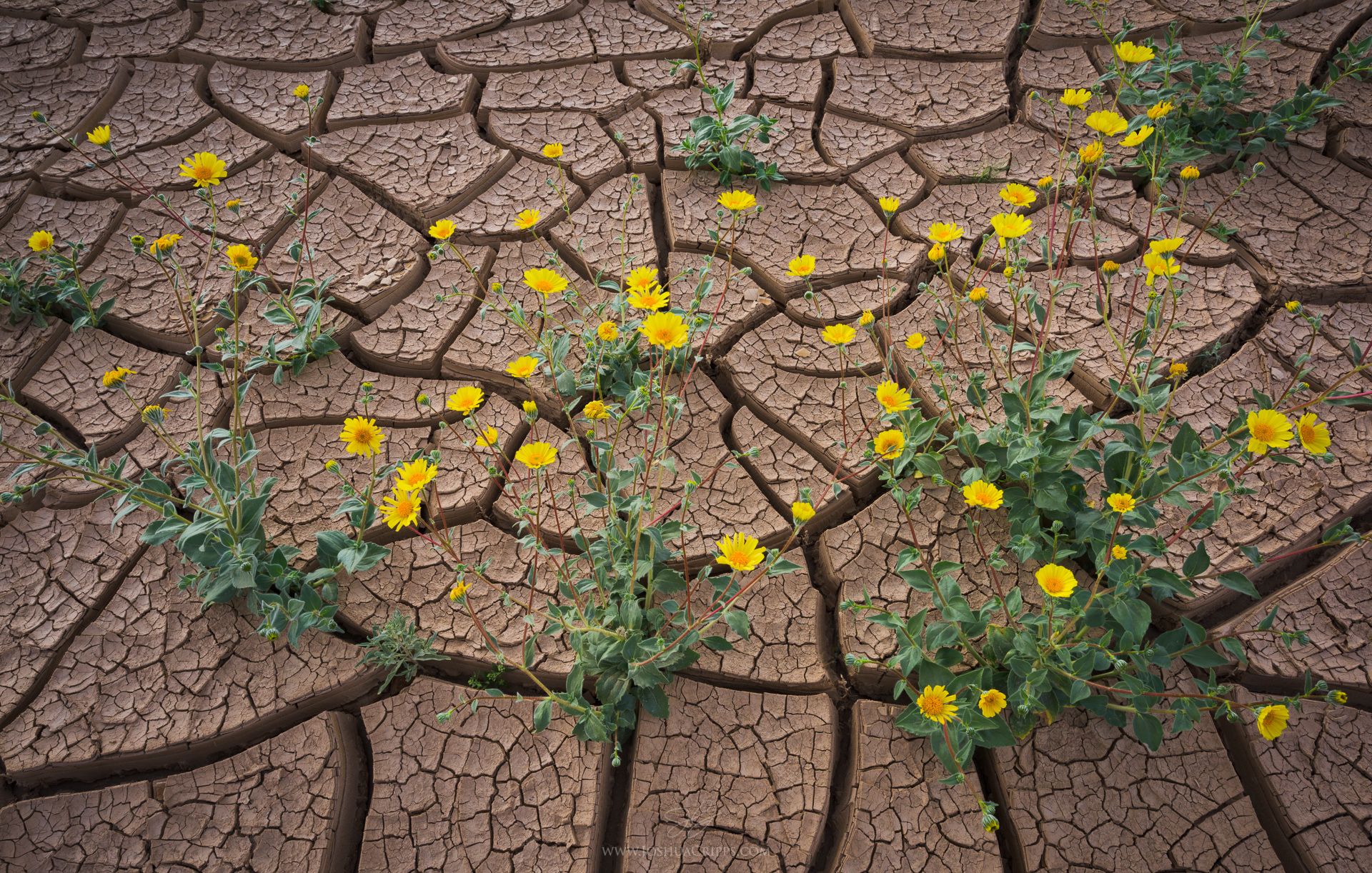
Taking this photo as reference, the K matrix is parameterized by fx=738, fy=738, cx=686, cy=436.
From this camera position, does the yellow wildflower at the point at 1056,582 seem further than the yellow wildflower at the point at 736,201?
No

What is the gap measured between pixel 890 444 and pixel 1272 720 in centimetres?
83

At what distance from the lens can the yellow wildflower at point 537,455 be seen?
4.68 feet

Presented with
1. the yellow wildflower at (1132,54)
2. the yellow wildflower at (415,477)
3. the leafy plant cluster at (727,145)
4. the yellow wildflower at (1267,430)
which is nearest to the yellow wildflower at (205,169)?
the yellow wildflower at (415,477)

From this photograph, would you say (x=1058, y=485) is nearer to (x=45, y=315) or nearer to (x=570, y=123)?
(x=570, y=123)

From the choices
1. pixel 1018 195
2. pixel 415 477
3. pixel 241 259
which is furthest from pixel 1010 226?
pixel 241 259

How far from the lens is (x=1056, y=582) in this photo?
131cm

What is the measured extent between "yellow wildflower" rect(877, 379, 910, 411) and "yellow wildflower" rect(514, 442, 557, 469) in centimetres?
70

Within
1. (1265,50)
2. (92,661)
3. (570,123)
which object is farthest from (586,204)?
(1265,50)

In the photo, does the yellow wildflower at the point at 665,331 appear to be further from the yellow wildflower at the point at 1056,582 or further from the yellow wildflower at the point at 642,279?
the yellow wildflower at the point at 1056,582

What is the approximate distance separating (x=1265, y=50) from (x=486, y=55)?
302 centimetres

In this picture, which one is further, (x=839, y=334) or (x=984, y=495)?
(x=839, y=334)

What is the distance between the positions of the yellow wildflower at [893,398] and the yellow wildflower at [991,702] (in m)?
0.58

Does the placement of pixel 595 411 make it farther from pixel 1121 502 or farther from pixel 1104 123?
pixel 1104 123

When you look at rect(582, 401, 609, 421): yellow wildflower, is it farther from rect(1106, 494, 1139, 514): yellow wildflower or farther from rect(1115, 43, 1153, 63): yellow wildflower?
rect(1115, 43, 1153, 63): yellow wildflower
